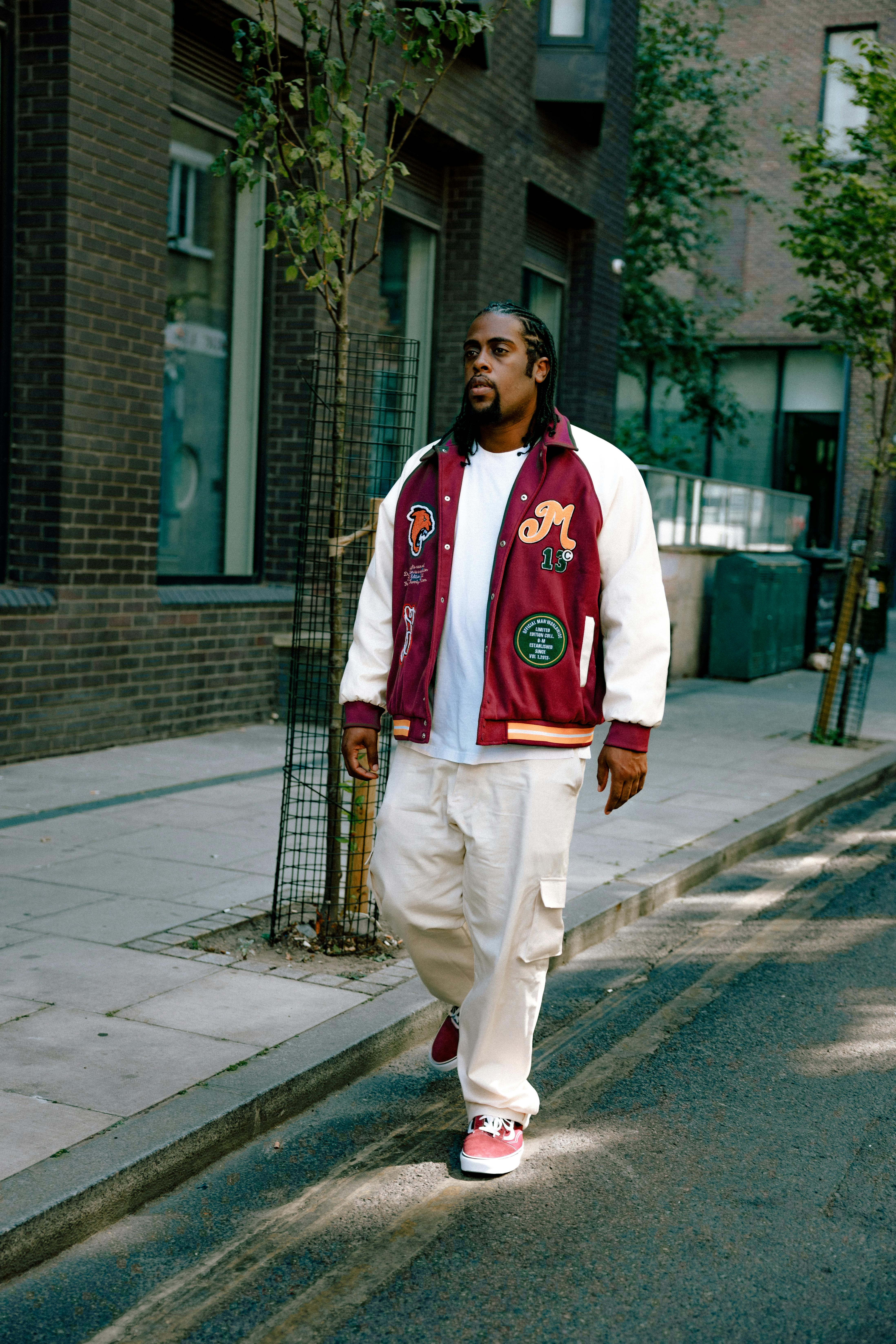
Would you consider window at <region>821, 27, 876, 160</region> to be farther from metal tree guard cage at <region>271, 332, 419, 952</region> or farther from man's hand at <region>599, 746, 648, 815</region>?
man's hand at <region>599, 746, 648, 815</region>

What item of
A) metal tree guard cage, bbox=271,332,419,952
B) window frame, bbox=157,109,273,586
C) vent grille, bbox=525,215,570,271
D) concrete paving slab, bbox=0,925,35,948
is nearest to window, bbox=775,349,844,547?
vent grille, bbox=525,215,570,271

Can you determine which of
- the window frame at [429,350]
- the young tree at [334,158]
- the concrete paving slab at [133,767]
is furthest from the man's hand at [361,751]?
the window frame at [429,350]

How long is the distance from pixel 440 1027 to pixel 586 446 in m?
1.89

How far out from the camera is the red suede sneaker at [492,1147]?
3529 mm

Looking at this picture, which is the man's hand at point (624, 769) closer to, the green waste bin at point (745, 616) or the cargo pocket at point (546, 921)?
the cargo pocket at point (546, 921)

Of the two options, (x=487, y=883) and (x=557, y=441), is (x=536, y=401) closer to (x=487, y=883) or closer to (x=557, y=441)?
(x=557, y=441)

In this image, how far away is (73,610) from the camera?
331 inches

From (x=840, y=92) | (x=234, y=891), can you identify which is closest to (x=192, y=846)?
(x=234, y=891)

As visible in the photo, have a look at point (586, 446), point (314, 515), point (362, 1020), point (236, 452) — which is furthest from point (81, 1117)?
point (236, 452)

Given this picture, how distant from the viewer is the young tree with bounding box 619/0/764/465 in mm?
19625

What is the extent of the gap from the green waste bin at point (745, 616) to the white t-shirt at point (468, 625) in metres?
12.4

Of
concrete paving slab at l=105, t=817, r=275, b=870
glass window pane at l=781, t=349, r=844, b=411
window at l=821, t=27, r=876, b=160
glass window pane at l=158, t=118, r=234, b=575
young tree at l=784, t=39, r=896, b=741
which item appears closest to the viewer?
concrete paving slab at l=105, t=817, r=275, b=870

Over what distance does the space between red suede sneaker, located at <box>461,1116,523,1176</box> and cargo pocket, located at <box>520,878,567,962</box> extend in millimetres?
447

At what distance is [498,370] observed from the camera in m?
3.53
